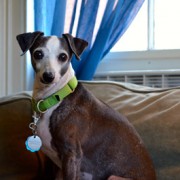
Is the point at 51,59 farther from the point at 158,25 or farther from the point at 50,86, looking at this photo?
the point at 158,25

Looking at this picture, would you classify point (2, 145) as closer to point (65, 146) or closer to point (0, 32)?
point (65, 146)

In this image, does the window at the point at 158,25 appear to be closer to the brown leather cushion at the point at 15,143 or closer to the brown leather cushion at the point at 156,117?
the brown leather cushion at the point at 156,117

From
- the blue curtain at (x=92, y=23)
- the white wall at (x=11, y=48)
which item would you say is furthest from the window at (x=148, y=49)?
the white wall at (x=11, y=48)

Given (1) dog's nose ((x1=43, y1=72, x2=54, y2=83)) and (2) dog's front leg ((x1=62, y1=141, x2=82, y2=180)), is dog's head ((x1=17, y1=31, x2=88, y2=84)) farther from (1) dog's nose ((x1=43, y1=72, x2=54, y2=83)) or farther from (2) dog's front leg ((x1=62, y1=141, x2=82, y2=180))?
(2) dog's front leg ((x1=62, y1=141, x2=82, y2=180))

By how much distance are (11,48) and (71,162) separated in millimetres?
1460

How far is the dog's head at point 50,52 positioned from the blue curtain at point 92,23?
0.88 meters

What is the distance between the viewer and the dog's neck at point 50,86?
55.0 inches

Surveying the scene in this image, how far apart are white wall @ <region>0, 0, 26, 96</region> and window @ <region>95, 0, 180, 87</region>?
56 cm

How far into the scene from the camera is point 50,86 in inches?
55.1

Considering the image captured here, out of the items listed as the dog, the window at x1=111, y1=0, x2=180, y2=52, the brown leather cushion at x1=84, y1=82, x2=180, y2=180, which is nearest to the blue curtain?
the window at x1=111, y1=0, x2=180, y2=52

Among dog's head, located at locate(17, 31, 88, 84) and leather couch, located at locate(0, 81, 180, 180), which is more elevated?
dog's head, located at locate(17, 31, 88, 84)

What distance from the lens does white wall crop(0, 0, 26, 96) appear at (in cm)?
256

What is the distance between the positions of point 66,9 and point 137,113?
100cm

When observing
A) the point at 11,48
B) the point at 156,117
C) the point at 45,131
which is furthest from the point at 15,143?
the point at 11,48
